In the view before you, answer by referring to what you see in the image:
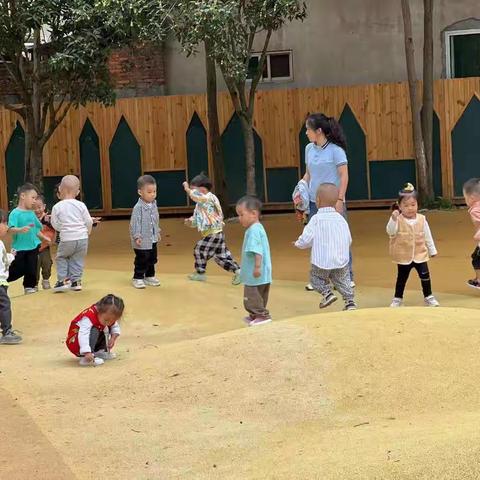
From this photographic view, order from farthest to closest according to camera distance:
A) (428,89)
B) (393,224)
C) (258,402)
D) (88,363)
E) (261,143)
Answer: (261,143) → (428,89) → (393,224) → (88,363) → (258,402)

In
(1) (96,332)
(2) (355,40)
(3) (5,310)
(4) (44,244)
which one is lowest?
(1) (96,332)

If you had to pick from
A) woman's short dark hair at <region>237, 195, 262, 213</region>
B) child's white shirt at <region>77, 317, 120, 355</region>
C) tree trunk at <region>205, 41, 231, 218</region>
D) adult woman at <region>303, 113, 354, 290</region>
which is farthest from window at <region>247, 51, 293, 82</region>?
child's white shirt at <region>77, 317, 120, 355</region>

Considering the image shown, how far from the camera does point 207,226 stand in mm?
10586

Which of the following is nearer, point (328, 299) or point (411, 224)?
point (328, 299)

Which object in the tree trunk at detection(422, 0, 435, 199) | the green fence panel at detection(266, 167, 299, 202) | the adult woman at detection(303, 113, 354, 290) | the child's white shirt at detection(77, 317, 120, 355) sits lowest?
the child's white shirt at detection(77, 317, 120, 355)

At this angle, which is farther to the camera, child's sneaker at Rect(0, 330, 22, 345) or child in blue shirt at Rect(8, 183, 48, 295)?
child in blue shirt at Rect(8, 183, 48, 295)

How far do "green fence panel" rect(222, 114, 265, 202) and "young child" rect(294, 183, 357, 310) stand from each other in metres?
10.6

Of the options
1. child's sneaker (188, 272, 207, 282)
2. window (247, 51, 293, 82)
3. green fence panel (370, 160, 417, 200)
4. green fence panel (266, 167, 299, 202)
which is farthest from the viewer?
window (247, 51, 293, 82)

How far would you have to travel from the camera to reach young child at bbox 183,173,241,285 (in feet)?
34.7

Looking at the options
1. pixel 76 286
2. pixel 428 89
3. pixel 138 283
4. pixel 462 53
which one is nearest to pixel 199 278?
pixel 138 283

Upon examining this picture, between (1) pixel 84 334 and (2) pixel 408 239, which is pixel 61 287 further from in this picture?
(2) pixel 408 239

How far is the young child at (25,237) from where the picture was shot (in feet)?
32.4

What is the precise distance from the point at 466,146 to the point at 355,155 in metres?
2.16

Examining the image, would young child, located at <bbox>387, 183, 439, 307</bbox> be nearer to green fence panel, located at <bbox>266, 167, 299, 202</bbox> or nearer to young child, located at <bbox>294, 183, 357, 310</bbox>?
young child, located at <bbox>294, 183, 357, 310</bbox>
